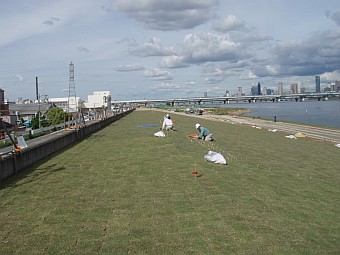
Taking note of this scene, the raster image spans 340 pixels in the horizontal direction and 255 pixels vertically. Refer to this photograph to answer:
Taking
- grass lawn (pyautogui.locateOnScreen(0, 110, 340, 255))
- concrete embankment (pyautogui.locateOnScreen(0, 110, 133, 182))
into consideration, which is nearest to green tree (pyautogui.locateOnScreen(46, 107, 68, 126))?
concrete embankment (pyautogui.locateOnScreen(0, 110, 133, 182))

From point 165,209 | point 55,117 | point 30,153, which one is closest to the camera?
point 165,209

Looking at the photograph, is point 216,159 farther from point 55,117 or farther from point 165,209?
point 55,117

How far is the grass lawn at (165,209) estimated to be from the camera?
6297 millimetres

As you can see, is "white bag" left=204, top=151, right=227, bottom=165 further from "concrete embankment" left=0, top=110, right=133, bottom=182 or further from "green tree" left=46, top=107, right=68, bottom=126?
"green tree" left=46, top=107, right=68, bottom=126

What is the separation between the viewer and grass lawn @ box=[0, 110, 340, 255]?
630 centimetres

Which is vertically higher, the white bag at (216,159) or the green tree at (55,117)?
the green tree at (55,117)

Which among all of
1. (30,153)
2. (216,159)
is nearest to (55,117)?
(30,153)

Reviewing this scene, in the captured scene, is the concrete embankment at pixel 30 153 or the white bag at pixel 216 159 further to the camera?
the white bag at pixel 216 159

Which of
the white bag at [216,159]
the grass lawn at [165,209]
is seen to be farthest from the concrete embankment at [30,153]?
the white bag at [216,159]

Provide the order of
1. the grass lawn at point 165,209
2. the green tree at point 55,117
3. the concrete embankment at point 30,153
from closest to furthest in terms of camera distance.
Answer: the grass lawn at point 165,209
the concrete embankment at point 30,153
the green tree at point 55,117

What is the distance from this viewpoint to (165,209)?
8.09m

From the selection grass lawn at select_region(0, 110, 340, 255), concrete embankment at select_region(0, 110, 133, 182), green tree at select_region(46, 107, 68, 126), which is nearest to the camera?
grass lawn at select_region(0, 110, 340, 255)

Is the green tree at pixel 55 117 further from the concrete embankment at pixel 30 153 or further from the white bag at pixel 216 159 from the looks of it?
the white bag at pixel 216 159

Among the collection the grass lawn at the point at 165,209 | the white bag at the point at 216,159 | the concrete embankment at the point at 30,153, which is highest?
the concrete embankment at the point at 30,153
